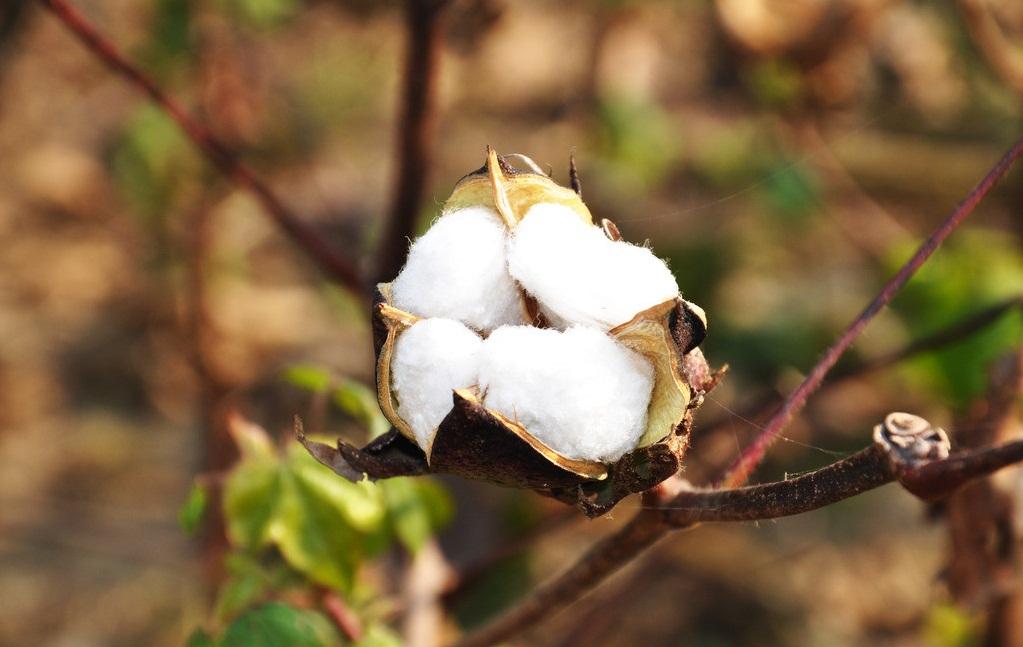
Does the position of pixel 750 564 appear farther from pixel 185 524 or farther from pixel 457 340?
pixel 457 340

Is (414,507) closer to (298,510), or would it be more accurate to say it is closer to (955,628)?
(298,510)

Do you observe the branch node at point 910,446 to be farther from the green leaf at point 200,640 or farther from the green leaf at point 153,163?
the green leaf at point 153,163

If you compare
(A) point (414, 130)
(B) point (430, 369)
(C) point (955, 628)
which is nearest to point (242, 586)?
(B) point (430, 369)

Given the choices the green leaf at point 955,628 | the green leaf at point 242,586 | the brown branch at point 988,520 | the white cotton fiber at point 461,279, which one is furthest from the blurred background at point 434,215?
the white cotton fiber at point 461,279

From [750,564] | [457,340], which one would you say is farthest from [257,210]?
[457,340]

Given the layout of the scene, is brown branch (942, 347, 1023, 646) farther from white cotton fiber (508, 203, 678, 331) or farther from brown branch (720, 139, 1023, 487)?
white cotton fiber (508, 203, 678, 331)

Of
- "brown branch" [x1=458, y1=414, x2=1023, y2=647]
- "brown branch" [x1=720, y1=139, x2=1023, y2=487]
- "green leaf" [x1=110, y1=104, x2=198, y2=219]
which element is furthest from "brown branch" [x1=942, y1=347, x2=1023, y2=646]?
"green leaf" [x1=110, y1=104, x2=198, y2=219]
